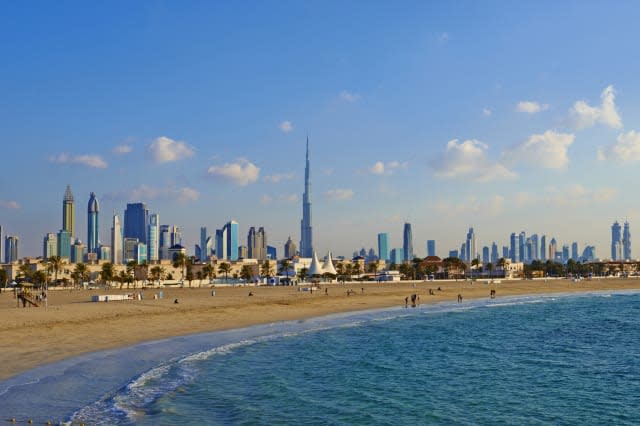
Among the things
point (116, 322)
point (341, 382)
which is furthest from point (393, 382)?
point (116, 322)

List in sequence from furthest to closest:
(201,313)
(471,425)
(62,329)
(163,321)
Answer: (201,313) < (163,321) < (62,329) < (471,425)

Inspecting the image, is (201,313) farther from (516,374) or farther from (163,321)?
(516,374)

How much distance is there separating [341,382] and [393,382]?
2.35m

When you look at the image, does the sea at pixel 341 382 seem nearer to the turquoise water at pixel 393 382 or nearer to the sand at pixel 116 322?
the turquoise water at pixel 393 382

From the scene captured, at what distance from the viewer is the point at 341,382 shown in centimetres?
2606

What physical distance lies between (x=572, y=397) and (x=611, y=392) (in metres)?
2.49

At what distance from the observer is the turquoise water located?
795 inches

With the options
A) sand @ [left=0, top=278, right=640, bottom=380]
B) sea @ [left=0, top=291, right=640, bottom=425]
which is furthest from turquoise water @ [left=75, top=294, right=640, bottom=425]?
sand @ [left=0, top=278, right=640, bottom=380]

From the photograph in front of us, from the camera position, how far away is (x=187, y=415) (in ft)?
64.0

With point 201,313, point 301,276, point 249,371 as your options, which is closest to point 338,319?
point 201,313

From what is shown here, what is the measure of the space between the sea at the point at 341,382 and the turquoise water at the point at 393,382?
0.22 ft

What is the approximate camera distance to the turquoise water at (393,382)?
2020 centimetres

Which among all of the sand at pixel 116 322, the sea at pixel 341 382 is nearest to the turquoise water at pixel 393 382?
the sea at pixel 341 382

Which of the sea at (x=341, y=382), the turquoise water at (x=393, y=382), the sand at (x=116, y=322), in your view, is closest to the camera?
the sea at (x=341, y=382)
